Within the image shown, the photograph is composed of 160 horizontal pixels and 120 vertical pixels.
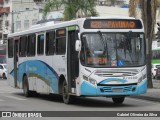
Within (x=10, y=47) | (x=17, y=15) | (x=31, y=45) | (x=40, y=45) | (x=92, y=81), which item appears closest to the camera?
(x=92, y=81)

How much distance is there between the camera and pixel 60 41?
18.8 meters

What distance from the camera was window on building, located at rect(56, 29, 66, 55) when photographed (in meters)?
18.5

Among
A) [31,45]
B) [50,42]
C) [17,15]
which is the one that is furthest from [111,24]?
[17,15]

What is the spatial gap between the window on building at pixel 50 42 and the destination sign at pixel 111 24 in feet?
8.61

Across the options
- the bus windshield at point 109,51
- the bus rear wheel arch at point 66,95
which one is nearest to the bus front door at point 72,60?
the bus rear wheel arch at point 66,95

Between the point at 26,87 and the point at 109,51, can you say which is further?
the point at 26,87

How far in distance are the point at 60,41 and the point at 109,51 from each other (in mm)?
2605

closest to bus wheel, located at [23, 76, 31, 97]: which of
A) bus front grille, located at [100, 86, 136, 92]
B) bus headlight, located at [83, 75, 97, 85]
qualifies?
bus headlight, located at [83, 75, 97, 85]

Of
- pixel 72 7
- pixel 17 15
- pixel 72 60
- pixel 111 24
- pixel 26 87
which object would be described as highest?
pixel 111 24

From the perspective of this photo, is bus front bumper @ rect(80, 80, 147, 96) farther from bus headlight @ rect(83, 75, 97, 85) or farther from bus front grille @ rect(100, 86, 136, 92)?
bus headlight @ rect(83, 75, 97, 85)

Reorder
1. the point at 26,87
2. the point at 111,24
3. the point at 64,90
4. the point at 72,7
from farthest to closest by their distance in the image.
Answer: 1. the point at 72,7
2. the point at 26,87
3. the point at 64,90
4. the point at 111,24

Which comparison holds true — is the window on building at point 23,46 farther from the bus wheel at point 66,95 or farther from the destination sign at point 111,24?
the destination sign at point 111,24

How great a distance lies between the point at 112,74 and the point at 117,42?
117 centimetres

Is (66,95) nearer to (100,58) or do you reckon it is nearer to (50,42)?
(100,58)
